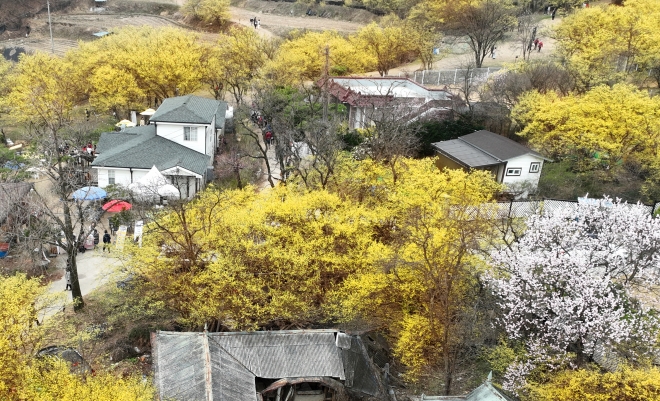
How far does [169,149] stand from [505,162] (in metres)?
20.4

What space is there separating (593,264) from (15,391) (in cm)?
1801

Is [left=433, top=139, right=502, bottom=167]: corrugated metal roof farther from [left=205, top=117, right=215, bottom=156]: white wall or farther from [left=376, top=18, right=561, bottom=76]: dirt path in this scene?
[left=376, top=18, right=561, bottom=76]: dirt path

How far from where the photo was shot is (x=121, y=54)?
46.8m

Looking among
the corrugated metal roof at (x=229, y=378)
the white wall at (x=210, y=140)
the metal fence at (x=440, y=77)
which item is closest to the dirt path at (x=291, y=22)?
the metal fence at (x=440, y=77)

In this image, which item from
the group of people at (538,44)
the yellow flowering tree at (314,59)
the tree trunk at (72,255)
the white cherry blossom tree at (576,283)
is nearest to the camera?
the white cherry blossom tree at (576,283)

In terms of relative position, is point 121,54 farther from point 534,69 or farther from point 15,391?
point 15,391

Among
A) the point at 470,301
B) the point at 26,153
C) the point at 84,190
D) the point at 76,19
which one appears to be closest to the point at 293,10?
the point at 76,19

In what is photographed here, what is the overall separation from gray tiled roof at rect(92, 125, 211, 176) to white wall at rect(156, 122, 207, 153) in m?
0.30

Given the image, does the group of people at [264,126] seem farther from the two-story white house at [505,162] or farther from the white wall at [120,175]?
the two-story white house at [505,162]

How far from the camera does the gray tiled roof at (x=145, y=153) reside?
3572 cm

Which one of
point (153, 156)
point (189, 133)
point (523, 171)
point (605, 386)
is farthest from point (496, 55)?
point (605, 386)

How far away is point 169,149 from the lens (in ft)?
122

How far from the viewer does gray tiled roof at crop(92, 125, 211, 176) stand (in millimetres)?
35719

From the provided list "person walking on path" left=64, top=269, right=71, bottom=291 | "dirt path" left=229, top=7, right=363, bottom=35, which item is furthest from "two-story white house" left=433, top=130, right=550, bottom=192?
"dirt path" left=229, top=7, right=363, bottom=35
